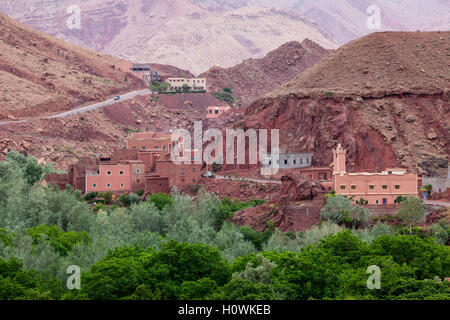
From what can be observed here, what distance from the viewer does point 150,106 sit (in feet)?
342

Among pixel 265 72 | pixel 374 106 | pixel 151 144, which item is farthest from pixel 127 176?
pixel 265 72

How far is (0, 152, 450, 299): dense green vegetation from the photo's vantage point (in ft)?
108

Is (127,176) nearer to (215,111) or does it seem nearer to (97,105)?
(215,111)

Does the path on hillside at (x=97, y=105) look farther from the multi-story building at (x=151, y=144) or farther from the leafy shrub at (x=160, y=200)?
the leafy shrub at (x=160, y=200)

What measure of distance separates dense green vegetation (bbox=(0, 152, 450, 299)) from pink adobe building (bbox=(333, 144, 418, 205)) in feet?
11.1

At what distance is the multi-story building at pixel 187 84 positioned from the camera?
113488 millimetres

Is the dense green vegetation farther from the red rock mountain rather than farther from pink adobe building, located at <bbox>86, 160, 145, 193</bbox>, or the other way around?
the red rock mountain

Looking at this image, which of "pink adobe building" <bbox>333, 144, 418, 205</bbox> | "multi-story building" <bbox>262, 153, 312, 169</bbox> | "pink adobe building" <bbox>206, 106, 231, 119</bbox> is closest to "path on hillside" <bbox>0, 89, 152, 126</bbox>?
"pink adobe building" <bbox>206, 106, 231, 119</bbox>

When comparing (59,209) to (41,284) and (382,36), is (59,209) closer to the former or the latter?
(41,284)

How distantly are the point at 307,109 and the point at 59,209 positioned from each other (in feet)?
79.9

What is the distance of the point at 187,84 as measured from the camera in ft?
375

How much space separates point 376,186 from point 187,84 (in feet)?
209

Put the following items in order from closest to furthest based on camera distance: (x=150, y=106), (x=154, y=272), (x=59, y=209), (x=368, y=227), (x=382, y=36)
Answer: (x=154, y=272)
(x=368, y=227)
(x=59, y=209)
(x=382, y=36)
(x=150, y=106)

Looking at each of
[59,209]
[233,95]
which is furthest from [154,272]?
[233,95]
